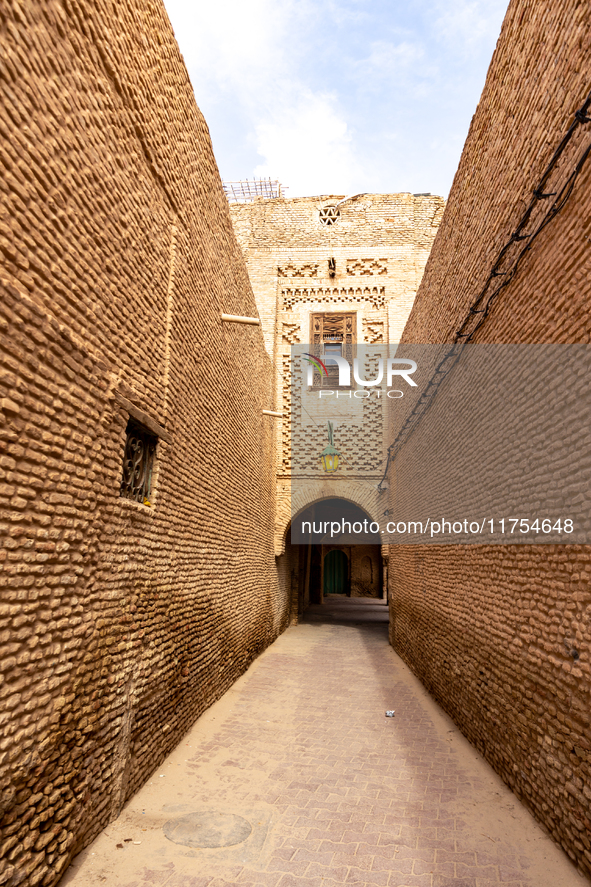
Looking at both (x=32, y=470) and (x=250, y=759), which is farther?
(x=250, y=759)

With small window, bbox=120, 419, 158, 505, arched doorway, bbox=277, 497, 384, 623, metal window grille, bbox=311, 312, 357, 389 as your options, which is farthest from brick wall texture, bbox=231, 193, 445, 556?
small window, bbox=120, 419, 158, 505

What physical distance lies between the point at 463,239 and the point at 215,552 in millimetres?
4408

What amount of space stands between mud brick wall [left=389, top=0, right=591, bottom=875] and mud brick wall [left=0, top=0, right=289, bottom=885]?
259 centimetres

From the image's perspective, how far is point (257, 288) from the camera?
1255cm

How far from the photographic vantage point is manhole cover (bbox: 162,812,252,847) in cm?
309

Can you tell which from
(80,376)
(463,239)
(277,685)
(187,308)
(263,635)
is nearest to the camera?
(80,376)

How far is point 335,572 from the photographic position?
80.4ft

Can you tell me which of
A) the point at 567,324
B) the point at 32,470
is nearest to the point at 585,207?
the point at 567,324

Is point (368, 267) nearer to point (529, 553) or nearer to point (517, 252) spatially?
point (517, 252)

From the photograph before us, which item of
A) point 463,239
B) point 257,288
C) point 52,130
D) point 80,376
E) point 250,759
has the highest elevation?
point 257,288

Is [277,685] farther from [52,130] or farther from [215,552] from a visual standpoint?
[52,130]

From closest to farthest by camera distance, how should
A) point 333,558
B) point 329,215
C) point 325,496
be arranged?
point 325,496, point 329,215, point 333,558

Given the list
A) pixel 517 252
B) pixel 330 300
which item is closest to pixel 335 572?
pixel 330 300

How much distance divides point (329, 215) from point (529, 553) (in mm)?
11095
